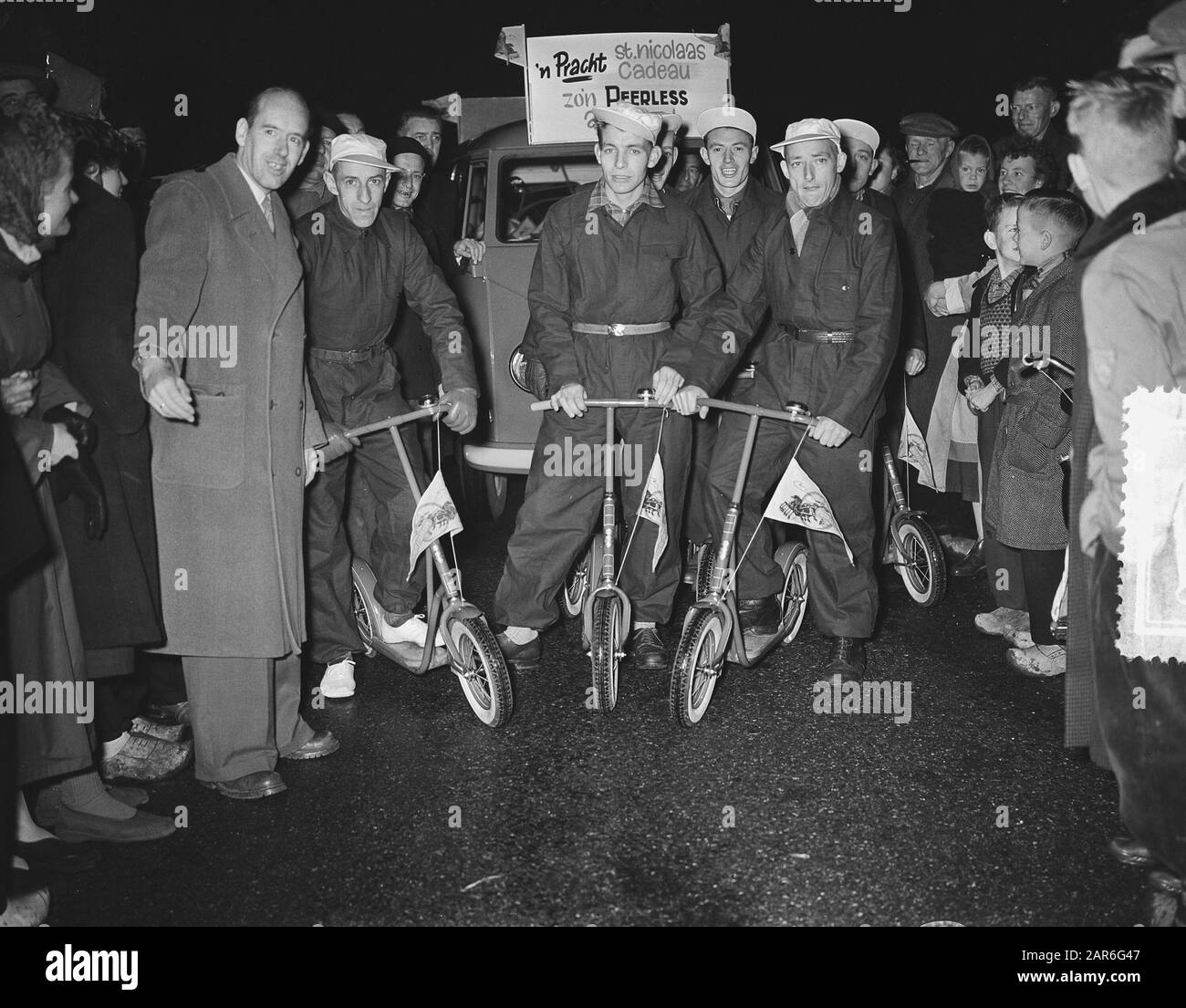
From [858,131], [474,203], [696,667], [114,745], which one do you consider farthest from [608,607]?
[474,203]

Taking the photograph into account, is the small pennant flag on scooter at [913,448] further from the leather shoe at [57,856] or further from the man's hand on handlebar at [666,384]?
the leather shoe at [57,856]

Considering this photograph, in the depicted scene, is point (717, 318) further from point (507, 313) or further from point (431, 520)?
point (507, 313)

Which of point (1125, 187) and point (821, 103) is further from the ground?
point (821, 103)

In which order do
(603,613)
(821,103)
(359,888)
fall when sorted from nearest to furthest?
(359,888), (603,613), (821,103)

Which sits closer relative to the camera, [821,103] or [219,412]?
[219,412]

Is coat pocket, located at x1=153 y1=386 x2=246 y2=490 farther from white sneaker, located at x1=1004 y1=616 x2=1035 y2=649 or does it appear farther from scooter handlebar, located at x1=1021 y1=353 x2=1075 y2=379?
white sneaker, located at x1=1004 y1=616 x2=1035 y2=649

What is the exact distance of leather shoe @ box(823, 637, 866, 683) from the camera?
5273 millimetres

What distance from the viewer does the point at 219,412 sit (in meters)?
4.07

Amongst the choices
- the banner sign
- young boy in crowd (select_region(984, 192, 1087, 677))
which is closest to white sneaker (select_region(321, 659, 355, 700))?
young boy in crowd (select_region(984, 192, 1087, 677))

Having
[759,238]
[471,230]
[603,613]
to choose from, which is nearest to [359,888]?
[603,613]

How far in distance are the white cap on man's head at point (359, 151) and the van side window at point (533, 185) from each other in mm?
2732

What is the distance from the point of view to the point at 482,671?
483 cm

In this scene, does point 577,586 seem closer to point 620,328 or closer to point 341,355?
point 620,328
